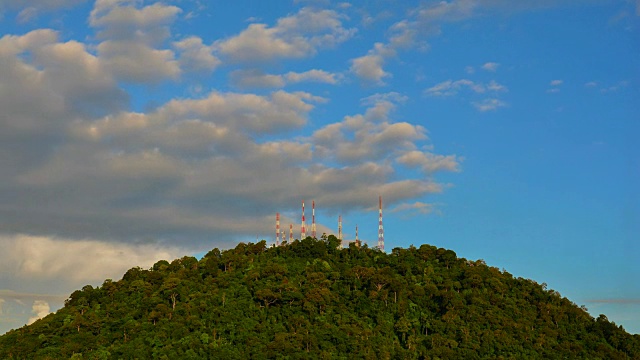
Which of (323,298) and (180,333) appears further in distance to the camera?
(323,298)

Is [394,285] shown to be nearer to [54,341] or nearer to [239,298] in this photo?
[239,298]

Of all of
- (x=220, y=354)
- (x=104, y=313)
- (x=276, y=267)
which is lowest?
(x=220, y=354)

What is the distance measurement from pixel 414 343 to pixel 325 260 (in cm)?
3378

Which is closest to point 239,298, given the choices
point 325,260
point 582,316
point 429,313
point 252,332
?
point 252,332

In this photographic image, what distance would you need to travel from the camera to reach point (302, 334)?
402ft

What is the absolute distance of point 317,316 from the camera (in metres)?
128

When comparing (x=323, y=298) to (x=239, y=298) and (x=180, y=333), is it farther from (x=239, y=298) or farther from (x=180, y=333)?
(x=180, y=333)

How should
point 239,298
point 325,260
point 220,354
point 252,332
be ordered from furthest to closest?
point 325,260 < point 239,298 < point 252,332 < point 220,354

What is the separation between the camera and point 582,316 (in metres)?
140

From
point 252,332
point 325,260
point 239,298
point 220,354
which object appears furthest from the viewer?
point 325,260

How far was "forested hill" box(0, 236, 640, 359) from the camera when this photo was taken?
399 feet

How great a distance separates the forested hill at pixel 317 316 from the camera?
12156 centimetres

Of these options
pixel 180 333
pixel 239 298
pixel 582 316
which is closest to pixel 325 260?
pixel 239 298

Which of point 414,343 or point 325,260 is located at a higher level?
point 325,260
